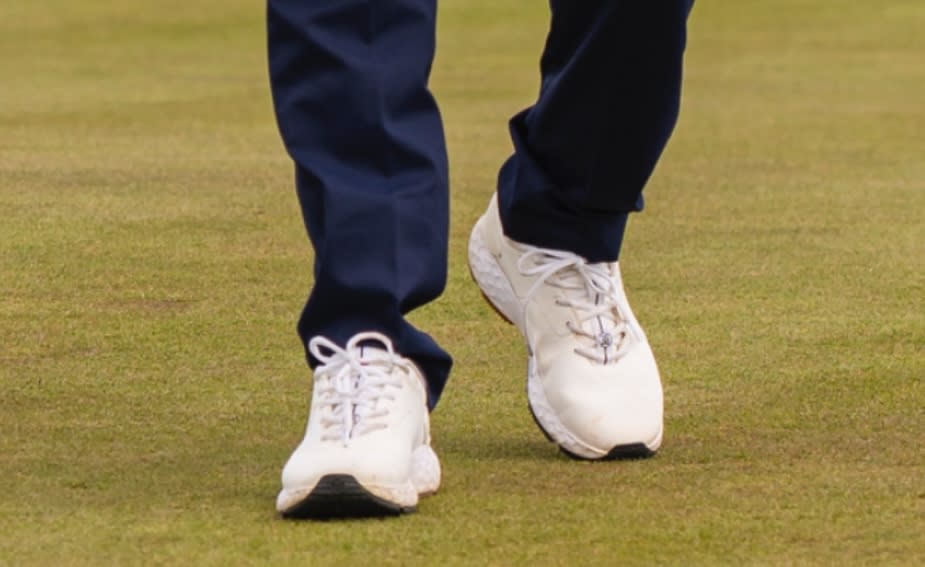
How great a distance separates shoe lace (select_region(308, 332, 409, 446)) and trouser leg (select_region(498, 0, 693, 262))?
337mm

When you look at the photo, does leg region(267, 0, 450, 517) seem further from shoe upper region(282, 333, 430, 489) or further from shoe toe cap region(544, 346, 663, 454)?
shoe toe cap region(544, 346, 663, 454)

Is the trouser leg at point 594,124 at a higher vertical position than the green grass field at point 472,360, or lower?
higher

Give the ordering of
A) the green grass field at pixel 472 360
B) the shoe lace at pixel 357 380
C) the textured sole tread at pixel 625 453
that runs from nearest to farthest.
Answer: the green grass field at pixel 472 360, the shoe lace at pixel 357 380, the textured sole tread at pixel 625 453

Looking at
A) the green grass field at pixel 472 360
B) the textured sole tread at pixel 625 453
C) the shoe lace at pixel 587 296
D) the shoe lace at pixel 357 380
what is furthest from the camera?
the shoe lace at pixel 587 296

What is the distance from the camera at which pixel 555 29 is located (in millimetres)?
2057

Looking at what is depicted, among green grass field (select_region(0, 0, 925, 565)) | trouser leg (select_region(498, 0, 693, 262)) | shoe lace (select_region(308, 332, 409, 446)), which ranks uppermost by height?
trouser leg (select_region(498, 0, 693, 262))

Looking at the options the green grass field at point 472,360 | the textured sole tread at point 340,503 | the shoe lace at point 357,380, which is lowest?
the green grass field at point 472,360

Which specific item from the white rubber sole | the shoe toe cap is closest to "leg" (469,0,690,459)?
the shoe toe cap

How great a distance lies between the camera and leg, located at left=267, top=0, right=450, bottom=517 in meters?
1.80

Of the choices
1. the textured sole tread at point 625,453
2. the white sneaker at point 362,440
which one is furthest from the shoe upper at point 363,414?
the textured sole tread at point 625,453

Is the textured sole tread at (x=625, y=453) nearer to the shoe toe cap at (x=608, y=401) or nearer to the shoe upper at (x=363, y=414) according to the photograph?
the shoe toe cap at (x=608, y=401)

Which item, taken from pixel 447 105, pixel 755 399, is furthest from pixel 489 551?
pixel 447 105

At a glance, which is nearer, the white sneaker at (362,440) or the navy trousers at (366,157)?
the white sneaker at (362,440)

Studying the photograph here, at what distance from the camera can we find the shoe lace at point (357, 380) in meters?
1.79
